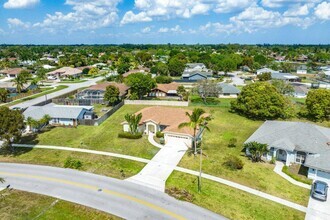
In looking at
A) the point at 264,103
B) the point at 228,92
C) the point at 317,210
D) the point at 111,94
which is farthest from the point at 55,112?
the point at 228,92

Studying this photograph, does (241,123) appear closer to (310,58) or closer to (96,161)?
(96,161)

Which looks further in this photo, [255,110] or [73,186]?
[255,110]

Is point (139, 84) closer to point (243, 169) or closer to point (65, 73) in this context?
point (243, 169)

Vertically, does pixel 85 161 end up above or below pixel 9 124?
below

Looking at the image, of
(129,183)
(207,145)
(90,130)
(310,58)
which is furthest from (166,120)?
(310,58)

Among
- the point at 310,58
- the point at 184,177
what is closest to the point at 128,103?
the point at 184,177

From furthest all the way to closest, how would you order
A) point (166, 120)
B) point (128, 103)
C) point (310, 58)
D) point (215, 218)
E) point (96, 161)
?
1. point (310, 58)
2. point (128, 103)
3. point (166, 120)
4. point (96, 161)
5. point (215, 218)

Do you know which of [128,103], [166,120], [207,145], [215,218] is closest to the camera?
[215,218]

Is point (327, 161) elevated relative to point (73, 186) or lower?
elevated
